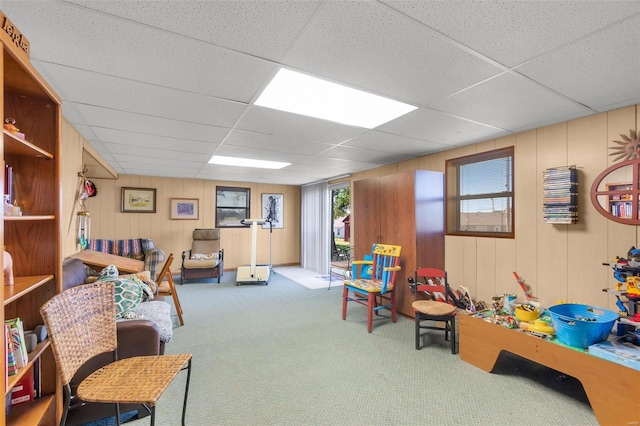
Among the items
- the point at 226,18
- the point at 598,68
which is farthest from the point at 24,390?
the point at 598,68

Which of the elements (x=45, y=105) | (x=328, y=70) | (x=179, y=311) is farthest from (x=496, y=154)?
(x=179, y=311)

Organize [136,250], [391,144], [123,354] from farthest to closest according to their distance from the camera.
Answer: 1. [136,250]
2. [391,144]
3. [123,354]

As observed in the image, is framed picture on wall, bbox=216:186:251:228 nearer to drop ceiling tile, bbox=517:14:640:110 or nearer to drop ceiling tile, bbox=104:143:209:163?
drop ceiling tile, bbox=104:143:209:163

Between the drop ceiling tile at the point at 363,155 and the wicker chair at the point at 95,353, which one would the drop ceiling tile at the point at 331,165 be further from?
the wicker chair at the point at 95,353

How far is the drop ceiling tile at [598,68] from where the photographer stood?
56.4 inches

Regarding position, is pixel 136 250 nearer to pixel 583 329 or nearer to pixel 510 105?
pixel 510 105

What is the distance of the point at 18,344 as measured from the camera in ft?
4.19

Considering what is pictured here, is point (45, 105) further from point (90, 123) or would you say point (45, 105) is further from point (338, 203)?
point (338, 203)

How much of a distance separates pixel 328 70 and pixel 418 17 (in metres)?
0.60

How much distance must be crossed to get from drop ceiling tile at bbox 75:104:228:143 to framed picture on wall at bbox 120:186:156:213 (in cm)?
363

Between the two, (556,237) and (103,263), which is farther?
(103,263)

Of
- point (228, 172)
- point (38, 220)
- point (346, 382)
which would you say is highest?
point (228, 172)

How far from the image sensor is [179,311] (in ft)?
11.4

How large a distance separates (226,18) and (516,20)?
1316 mm
